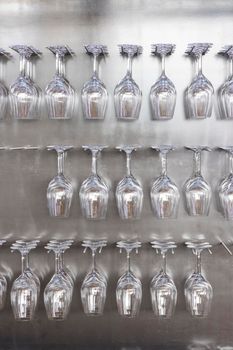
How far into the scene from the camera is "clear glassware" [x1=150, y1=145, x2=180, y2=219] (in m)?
1.47

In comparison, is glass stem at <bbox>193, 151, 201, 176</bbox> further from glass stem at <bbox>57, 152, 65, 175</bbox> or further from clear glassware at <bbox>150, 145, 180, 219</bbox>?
glass stem at <bbox>57, 152, 65, 175</bbox>

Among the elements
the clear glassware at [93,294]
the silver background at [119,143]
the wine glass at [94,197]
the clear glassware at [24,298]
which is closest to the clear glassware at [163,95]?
the silver background at [119,143]

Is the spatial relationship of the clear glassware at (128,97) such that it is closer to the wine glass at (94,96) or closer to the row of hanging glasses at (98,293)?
the wine glass at (94,96)

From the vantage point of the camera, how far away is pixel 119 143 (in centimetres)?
160

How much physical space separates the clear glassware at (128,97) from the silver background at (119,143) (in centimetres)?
12

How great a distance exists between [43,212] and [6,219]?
0.13 metres

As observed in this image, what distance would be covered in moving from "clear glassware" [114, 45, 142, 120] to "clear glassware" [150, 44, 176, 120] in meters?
0.05

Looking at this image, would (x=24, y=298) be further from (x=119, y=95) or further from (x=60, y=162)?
(x=119, y=95)

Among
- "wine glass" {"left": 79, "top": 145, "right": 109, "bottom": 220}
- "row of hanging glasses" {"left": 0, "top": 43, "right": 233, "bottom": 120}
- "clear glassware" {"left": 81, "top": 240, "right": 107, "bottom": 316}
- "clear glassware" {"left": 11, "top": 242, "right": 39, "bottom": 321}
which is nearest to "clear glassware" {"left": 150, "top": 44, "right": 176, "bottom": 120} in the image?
"row of hanging glasses" {"left": 0, "top": 43, "right": 233, "bottom": 120}

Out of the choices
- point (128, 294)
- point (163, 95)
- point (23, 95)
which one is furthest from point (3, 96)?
point (128, 294)

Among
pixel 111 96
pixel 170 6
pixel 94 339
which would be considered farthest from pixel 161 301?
pixel 170 6

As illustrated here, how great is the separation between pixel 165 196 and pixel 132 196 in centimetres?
10

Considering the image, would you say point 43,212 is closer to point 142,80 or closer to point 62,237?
point 62,237

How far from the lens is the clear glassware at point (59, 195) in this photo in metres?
1.48
